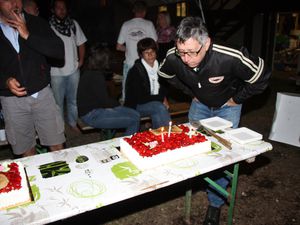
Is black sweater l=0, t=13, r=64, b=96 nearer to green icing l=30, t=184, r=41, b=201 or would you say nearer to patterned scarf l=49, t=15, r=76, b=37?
green icing l=30, t=184, r=41, b=201

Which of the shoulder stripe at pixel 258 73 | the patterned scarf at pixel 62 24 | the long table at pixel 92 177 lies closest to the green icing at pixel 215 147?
the long table at pixel 92 177

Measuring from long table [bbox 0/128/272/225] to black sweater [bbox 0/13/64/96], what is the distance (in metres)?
1.00

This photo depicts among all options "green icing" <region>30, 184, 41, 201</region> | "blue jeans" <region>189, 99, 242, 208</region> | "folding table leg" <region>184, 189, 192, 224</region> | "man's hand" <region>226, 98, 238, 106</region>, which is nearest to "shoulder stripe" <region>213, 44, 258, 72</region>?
"man's hand" <region>226, 98, 238, 106</region>

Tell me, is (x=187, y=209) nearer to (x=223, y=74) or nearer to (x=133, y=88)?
(x=223, y=74)

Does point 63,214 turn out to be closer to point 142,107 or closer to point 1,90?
point 1,90

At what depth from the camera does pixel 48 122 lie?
3.14 meters

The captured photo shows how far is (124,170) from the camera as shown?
2.09 metres

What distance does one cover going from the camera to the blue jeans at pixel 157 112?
419 centimetres

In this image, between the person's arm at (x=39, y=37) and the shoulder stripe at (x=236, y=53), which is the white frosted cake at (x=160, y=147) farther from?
the person's arm at (x=39, y=37)

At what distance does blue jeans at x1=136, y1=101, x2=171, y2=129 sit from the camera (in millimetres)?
4191

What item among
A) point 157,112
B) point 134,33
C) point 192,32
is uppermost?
point 192,32

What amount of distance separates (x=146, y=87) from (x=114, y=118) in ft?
2.47


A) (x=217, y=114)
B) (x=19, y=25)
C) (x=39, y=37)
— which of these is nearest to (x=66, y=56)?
(x=39, y=37)

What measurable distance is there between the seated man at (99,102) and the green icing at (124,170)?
171 centimetres
